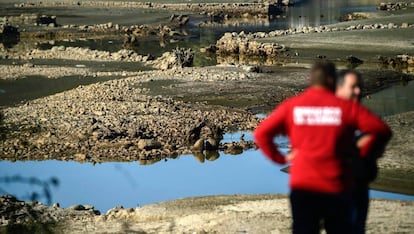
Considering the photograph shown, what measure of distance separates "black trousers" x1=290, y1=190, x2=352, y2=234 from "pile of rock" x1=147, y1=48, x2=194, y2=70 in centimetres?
2605

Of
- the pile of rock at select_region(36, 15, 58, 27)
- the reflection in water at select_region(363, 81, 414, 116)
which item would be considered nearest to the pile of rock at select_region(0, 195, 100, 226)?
the reflection in water at select_region(363, 81, 414, 116)

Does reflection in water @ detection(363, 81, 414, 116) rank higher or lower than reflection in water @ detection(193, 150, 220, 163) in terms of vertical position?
lower

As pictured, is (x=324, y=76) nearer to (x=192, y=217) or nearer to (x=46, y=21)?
(x=192, y=217)

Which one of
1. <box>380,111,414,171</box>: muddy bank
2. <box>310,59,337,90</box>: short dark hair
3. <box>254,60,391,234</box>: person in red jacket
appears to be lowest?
<box>380,111,414,171</box>: muddy bank

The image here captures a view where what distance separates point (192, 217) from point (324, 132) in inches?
230

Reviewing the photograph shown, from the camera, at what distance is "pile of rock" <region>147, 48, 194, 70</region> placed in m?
32.2

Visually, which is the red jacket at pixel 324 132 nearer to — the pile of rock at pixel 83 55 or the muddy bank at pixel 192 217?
the muddy bank at pixel 192 217

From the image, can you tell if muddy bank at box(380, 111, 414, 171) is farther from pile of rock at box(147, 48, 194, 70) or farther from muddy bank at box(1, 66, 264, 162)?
pile of rock at box(147, 48, 194, 70)

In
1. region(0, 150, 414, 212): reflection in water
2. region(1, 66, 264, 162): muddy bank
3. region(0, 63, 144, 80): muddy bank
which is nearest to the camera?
region(0, 150, 414, 212): reflection in water

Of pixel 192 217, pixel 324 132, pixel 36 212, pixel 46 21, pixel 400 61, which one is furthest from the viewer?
pixel 46 21

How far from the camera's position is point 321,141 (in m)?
5.55

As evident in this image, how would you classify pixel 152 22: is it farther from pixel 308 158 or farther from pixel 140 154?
pixel 308 158

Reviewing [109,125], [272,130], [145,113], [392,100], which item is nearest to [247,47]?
[392,100]

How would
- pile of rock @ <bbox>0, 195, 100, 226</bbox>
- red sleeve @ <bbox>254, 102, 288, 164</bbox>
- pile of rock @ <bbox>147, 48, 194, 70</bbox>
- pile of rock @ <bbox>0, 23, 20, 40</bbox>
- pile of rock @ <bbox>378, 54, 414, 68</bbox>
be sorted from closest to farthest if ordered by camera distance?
red sleeve @ <bbox>254, 102, 288, 164</bbox>, pile of rock @ <bbox>0, 195, 100, 226</bbox>, pile of rock @ <bbox>147, 48, 194, 70</bbox>, pile of rock @ <bbox>378, 54, 414, 68</bbox>, pile of rock @ <bbox>0, 23, 20, 40</bbox>
